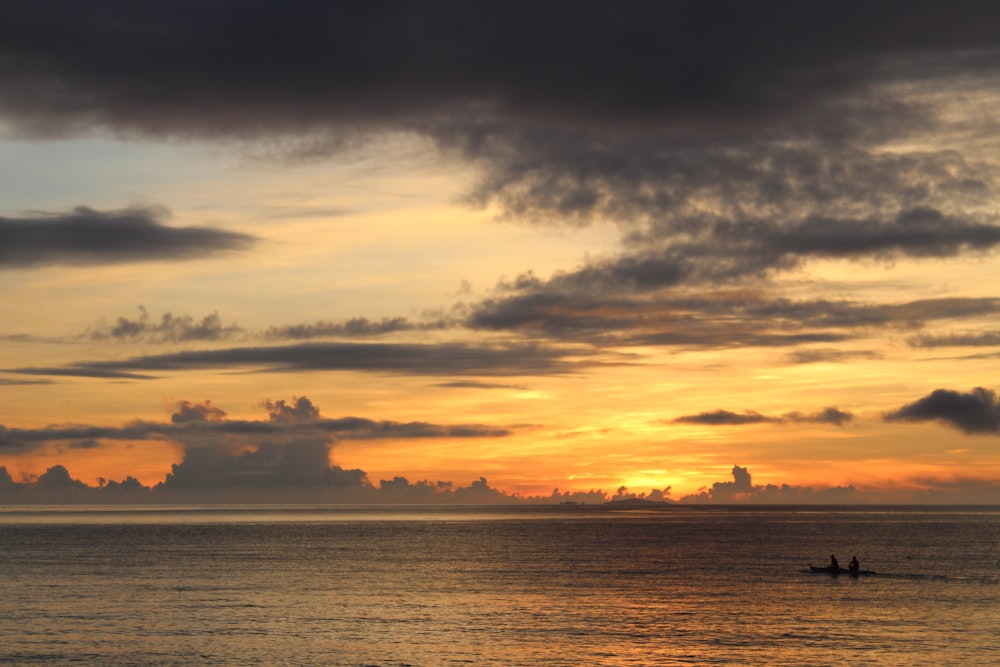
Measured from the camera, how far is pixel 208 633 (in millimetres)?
92875

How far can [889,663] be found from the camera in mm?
79625

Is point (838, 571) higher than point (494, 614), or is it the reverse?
point (838, 571)

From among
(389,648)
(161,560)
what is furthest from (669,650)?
(161,560)

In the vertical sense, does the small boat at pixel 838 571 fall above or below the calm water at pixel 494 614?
above

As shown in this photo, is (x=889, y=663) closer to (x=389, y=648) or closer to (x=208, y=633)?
(x=389, y=648)

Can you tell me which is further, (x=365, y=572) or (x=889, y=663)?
(x=365, y=572)

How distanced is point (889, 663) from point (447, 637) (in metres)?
34.6

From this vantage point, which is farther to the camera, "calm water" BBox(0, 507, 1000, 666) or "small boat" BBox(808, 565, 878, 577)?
"small boat" BBox(808, 565, 878, 577)

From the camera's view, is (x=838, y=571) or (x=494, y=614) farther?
(x=838, y=571)

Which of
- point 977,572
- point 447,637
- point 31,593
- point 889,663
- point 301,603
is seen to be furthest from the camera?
point 977,572

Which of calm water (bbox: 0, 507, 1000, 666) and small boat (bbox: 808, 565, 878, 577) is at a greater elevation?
small boat (bbox: 808, 565, 878, 577)

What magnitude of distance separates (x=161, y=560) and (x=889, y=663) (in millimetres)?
128770

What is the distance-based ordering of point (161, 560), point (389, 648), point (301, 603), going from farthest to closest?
point (161, 560)
point (301, 603)
point (389, 648)

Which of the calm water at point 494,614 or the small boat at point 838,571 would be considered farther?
the small boat at point 838,571
